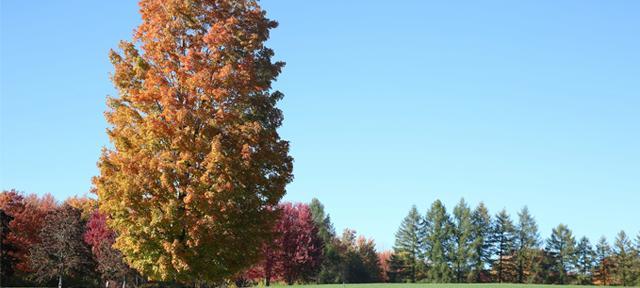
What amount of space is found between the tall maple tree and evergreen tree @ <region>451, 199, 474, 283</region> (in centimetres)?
8013

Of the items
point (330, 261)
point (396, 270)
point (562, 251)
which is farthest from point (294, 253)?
point (562, 251)

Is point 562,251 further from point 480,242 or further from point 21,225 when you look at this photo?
point 21,225

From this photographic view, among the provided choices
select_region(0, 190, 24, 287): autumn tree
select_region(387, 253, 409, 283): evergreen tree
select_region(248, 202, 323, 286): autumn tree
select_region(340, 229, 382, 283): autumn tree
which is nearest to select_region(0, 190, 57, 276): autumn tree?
select_region(0, 190, 24, 287): autumn tree

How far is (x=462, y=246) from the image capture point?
9819 centimetres

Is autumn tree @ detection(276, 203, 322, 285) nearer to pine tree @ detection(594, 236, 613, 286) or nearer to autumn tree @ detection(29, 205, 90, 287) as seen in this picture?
autumn tree @ detection(29, 205, 90, 287)

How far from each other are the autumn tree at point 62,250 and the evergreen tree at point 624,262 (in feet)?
251

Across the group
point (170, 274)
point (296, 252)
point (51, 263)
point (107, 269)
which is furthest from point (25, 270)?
point (170, 274)

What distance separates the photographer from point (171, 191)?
67.9ft

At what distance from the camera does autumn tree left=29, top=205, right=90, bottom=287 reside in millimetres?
54688

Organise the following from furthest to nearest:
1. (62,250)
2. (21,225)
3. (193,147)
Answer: (21,225)
(62,250)
(193,147)

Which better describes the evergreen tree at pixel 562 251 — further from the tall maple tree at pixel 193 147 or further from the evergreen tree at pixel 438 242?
the tall maple tree at pixel 193 147

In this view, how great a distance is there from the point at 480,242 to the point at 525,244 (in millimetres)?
7178

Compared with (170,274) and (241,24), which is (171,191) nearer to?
(170,274)

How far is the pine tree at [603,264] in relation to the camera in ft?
313
